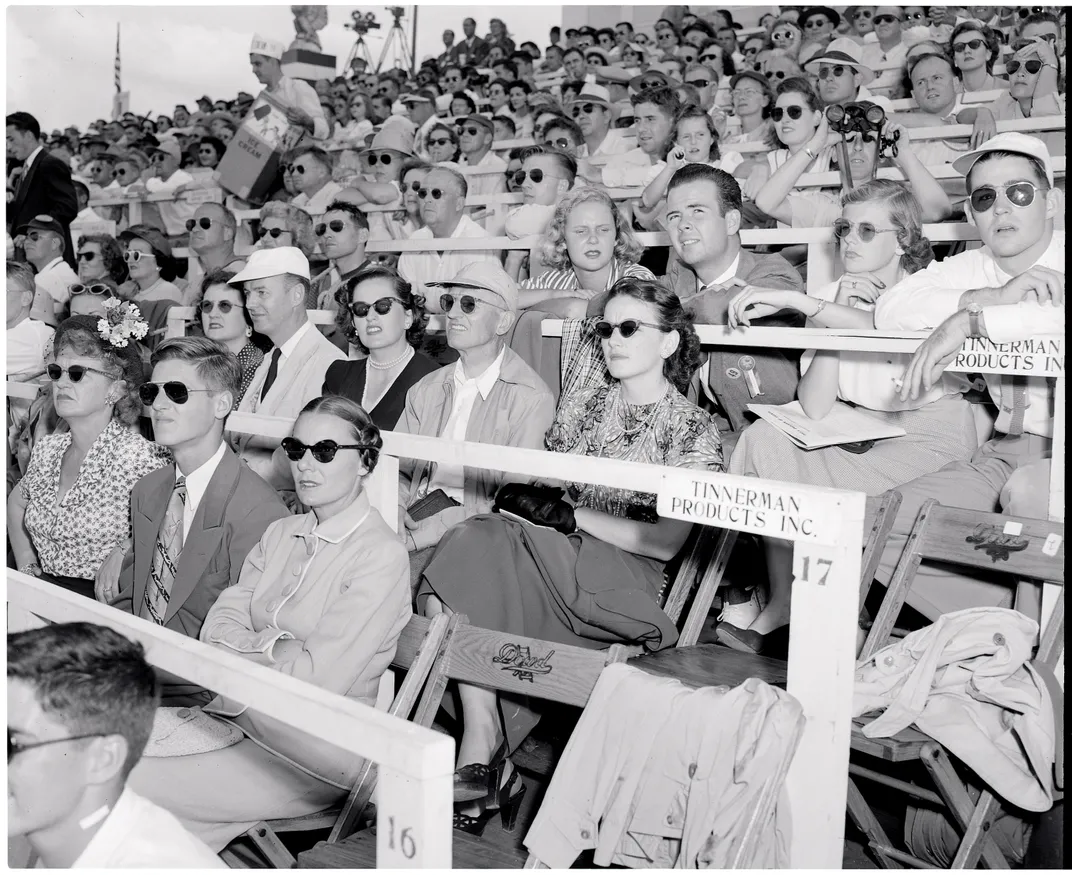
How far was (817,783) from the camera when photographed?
1.81 metres

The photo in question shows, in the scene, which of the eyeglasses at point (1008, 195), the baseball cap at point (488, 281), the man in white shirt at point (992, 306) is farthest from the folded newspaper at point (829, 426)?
the baseball cap at point (488, 281)

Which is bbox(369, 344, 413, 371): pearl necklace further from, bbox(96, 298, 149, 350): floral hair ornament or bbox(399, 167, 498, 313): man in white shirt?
bbox(399, 167, 498, 313): man in white shirt

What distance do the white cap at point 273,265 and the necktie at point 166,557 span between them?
153 centimetres

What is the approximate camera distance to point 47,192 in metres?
7.86

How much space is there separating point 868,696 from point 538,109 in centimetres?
711

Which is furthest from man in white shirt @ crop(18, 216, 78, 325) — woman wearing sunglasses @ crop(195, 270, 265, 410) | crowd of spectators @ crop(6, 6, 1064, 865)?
woman wearing sunglasses @ crop(195, 270, 265, 410)

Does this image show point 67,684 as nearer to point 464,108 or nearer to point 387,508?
point 387,508

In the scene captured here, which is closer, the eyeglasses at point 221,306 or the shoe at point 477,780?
the shoe at point 477,780

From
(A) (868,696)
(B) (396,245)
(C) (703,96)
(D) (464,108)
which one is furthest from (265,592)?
(D) (464,108)

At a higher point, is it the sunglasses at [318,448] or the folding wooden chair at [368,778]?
the sunglasses at [318,448]

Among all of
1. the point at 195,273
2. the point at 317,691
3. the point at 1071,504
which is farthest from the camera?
the point at 195,273

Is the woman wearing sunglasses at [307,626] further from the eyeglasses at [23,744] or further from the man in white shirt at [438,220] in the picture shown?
the man in white shirt at [438,220]

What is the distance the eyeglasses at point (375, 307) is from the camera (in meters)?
4.12

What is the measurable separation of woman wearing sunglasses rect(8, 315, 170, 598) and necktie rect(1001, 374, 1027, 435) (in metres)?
2.55
